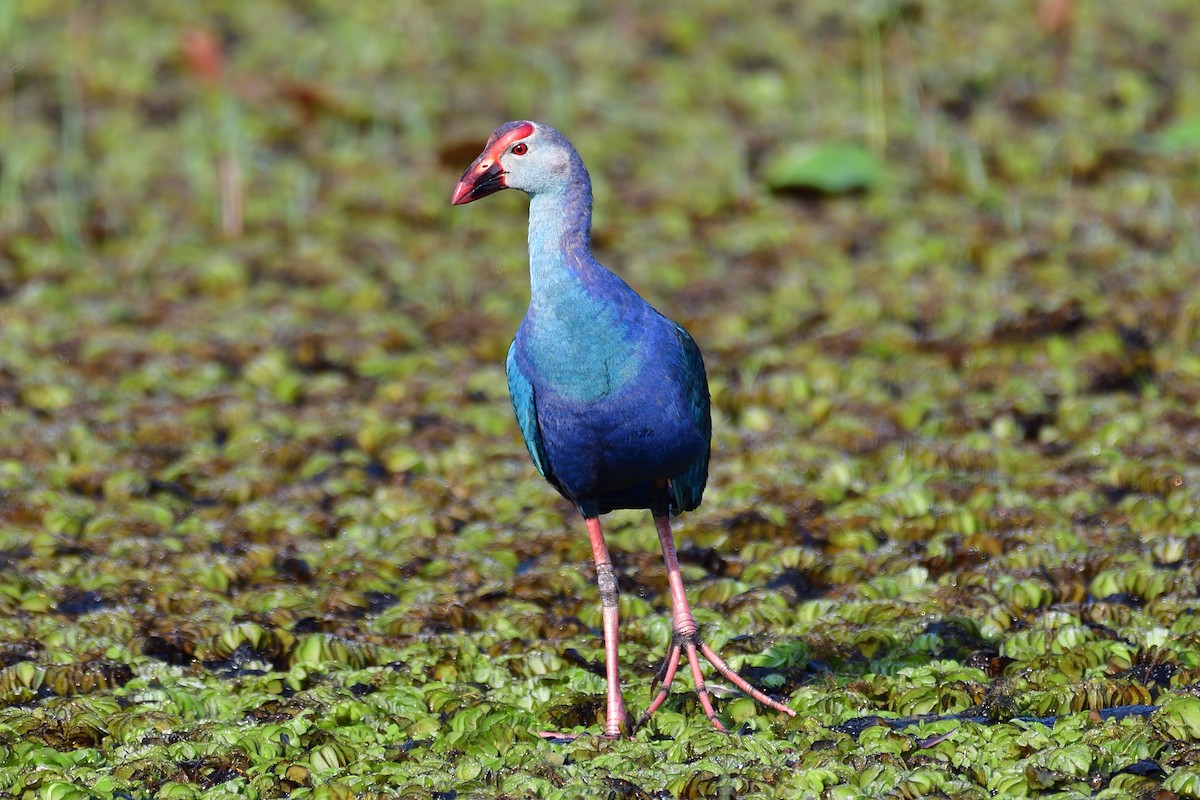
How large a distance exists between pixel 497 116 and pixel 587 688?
5.23 m

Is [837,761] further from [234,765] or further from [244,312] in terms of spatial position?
[244,312]

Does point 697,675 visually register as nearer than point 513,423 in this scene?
Yes

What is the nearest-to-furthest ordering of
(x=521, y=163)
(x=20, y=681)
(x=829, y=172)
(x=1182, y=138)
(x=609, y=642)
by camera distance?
(x=521, y=163) < (x=609, y=642) < (x=20, y=681) < (x=1182, y=138) < (x=829, y=172)

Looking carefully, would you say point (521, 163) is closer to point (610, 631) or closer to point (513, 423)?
point (610, 631)

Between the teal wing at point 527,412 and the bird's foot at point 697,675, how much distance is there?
510 mm

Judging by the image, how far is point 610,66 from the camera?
355 inches

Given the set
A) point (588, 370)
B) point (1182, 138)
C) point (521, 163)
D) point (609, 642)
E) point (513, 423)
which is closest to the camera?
point (588, 370)

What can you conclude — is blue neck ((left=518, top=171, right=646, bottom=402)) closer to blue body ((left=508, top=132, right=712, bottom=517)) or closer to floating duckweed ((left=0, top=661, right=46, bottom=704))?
blue body ((left=508, top=132, right=712, bottom=517))

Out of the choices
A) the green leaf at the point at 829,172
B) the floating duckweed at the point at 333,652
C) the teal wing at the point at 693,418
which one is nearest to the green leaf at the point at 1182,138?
the green leaf at the point at 829,172

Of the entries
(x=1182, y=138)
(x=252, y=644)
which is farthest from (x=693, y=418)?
(x=1182, y=138)

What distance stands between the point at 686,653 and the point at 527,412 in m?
0.72

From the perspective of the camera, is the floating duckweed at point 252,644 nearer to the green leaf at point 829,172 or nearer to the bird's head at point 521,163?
the bird's head at point 521,163

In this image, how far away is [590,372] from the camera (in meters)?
3.46

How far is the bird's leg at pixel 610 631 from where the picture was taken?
3.64 m
